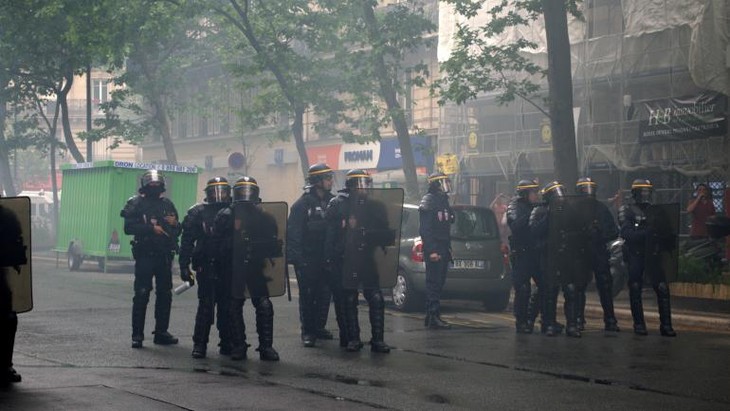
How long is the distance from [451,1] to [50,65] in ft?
61.1

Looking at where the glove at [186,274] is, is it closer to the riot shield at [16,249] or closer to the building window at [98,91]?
the riot shield at [16,249]

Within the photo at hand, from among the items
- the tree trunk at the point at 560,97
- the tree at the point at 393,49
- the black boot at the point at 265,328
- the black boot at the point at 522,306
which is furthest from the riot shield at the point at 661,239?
the tree at the point at 393,49

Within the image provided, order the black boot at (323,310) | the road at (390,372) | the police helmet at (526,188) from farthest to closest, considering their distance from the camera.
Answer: the police helmet at (526,188) < the black boot at (323,310) < the road at (390,372)

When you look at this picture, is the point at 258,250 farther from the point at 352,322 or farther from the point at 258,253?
the point at 352,322

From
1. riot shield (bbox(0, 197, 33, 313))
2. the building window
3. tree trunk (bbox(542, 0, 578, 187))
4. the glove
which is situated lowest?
the glove

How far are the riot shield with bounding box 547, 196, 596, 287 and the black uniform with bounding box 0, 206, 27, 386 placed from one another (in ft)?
20.7

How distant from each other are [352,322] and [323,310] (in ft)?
3.02

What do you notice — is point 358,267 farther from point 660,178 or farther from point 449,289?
point 660,178

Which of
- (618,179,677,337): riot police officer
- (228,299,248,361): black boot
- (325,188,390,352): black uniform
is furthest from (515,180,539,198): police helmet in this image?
(228,299,248,361): black boot

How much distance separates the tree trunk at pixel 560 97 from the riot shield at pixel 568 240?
26.2ft

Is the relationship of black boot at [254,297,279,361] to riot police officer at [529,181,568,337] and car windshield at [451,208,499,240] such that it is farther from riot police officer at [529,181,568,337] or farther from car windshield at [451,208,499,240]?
car windshield at [451,208,499,240]

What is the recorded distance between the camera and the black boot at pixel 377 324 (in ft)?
39.0

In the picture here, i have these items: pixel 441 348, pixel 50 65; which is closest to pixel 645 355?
pixel 441 348

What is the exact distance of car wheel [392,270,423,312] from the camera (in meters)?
17.1
